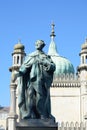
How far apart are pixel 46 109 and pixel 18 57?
54.4 m

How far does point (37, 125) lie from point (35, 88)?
1002 mm

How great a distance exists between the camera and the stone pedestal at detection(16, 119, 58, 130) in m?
12.0

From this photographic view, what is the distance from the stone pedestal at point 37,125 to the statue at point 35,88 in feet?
0.49

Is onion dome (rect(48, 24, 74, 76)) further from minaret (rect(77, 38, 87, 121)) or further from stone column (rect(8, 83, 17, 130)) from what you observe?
stone column (rect(8, 83, 17, 130))

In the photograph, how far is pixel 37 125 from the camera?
Answer: 39.4 feet

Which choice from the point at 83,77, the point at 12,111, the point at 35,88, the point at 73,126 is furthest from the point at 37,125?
the point at 83,77

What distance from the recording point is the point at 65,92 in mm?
66750

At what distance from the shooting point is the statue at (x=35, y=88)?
1229cm

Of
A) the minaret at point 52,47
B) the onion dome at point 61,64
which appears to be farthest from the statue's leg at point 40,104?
the minaret at point 52,47

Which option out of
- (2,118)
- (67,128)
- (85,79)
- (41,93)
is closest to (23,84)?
(41,93)

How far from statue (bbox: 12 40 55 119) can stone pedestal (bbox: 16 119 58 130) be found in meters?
0.15

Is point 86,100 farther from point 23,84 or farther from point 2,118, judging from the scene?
point 2,118

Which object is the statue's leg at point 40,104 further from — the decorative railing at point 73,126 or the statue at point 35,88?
the decorative railing at point 73,126

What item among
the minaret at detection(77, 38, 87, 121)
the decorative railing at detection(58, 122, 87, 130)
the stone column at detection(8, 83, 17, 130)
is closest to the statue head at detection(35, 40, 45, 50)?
the decorative railing at detection(58, 122, 87, 130)
